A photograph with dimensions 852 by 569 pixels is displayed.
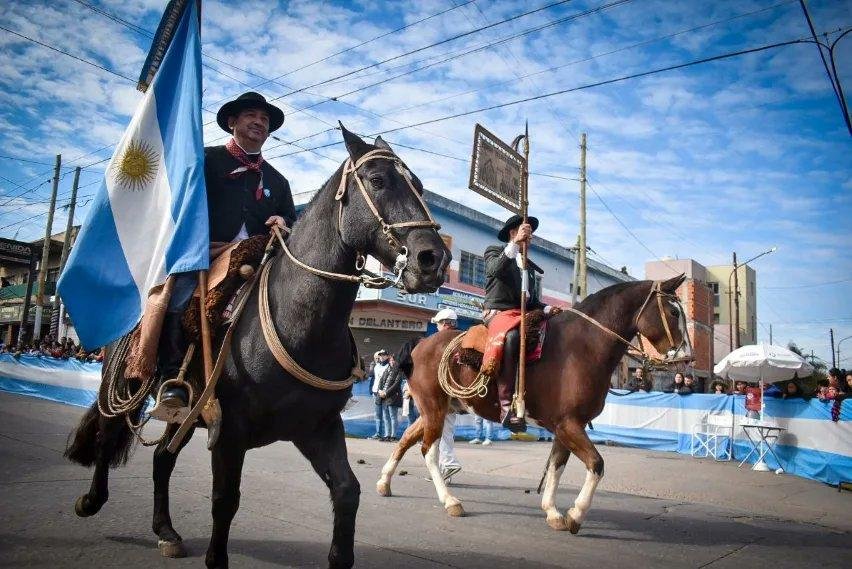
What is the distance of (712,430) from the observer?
13180 millimetres

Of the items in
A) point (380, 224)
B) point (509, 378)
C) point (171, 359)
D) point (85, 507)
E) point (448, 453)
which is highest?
point (380, 224)

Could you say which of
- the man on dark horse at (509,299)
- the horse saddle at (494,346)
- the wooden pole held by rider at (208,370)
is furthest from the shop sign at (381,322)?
the wooden pole held by rider at (208,370)

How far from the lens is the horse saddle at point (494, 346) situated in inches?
225

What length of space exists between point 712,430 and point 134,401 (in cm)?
1329

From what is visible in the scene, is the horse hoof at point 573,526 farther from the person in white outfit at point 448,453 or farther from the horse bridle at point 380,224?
the horse bridle at point 380,224

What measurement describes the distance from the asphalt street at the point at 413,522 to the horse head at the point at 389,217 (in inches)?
88.4

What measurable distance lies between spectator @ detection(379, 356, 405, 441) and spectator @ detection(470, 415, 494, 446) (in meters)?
1.97

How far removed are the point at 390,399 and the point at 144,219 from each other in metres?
9.98

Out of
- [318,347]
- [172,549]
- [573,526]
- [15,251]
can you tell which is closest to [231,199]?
[318,347]

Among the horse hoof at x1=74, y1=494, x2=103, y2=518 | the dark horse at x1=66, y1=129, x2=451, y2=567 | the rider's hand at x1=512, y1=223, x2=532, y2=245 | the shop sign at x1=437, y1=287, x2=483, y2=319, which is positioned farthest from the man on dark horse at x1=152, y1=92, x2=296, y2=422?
the shop sign at x1=437, y1=287, x2=483, y2=319

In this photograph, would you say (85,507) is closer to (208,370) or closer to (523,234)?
(208,370)

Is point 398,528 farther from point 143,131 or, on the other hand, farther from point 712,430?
point 712,430

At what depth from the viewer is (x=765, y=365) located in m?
11.1

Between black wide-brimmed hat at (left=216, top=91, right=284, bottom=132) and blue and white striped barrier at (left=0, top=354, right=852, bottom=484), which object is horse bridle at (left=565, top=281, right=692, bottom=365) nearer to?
blue and white striped barrier at (left=0, top=354, right=852, bottom=484)
